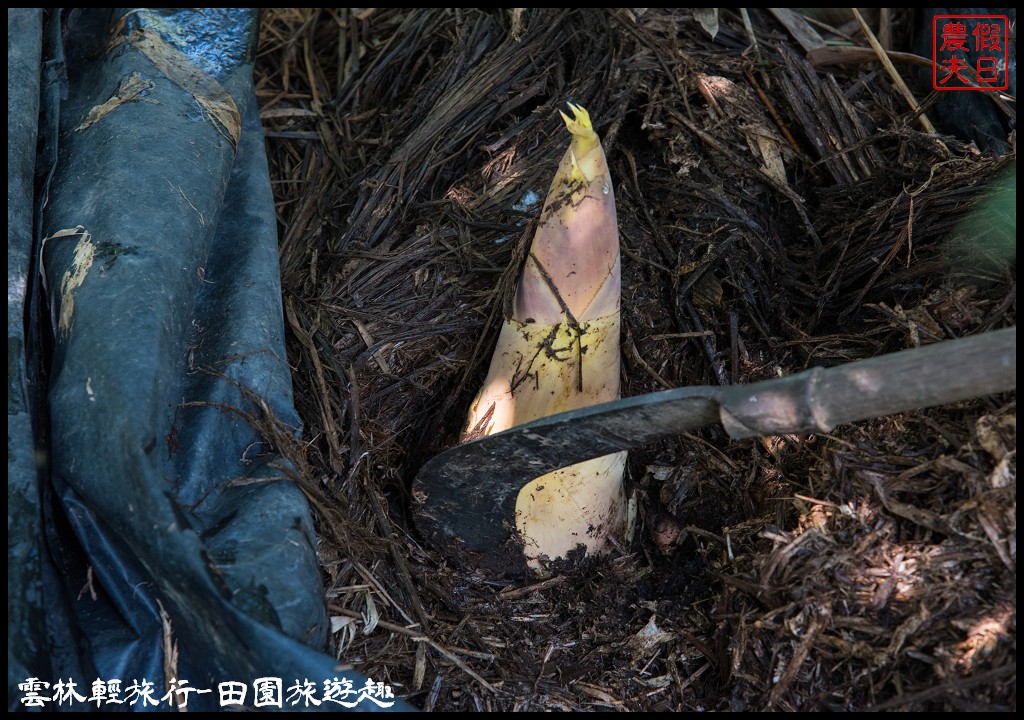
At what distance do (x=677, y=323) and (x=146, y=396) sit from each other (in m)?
1.18

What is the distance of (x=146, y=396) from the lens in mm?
1448

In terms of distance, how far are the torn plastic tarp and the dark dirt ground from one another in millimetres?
183

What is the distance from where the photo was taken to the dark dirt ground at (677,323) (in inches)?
55.6

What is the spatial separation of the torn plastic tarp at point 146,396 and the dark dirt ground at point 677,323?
183 mm

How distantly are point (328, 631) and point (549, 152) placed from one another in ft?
4.25

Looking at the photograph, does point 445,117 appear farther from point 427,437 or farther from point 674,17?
point 427,437

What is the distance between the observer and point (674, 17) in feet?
7.82

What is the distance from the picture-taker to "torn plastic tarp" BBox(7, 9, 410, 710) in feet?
4.37

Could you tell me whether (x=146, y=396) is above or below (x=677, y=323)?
above

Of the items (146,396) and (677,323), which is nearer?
(146,396)

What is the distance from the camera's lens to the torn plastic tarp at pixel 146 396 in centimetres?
133

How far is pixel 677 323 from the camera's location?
2027 mm

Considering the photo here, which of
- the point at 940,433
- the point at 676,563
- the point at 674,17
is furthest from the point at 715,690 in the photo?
the point at 674,17

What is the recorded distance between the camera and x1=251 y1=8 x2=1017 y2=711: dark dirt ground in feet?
4.64
